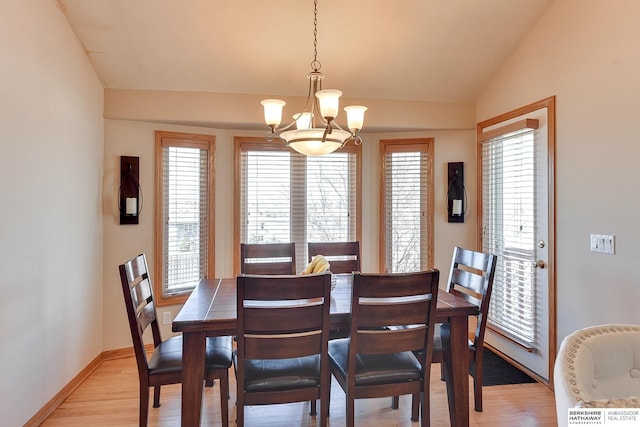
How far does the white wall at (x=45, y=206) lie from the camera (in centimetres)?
210

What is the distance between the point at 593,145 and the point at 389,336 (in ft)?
6.06

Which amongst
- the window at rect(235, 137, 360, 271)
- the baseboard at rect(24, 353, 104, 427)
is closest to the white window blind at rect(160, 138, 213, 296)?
the window at rect(235, 137, 360, 271)

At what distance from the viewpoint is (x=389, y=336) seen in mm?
1926

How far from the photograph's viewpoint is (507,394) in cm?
276

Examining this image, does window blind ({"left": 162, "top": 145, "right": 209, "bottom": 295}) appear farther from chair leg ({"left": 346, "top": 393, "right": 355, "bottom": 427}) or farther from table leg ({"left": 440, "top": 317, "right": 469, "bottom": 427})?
table leg ({"left": 440, "top": 317, "right": 469, "bottom": 427})

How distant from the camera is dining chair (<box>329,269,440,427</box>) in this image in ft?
6.04

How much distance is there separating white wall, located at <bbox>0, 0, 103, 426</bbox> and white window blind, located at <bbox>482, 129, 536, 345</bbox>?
3.43 meters

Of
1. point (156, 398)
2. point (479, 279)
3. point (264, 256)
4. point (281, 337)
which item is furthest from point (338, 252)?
point (156, 398)

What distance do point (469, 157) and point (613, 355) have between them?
2.83 m

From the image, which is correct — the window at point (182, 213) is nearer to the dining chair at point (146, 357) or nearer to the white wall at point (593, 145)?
the dining chair at point (146, 357)

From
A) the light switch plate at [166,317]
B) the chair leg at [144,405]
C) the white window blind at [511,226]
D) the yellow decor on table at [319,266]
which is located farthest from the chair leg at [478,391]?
the light switch plate at [166,317]

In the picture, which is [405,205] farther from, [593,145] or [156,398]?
[156,398]

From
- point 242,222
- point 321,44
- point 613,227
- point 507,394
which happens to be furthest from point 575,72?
point 242,222

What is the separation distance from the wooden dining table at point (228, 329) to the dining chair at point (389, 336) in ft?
0.48
